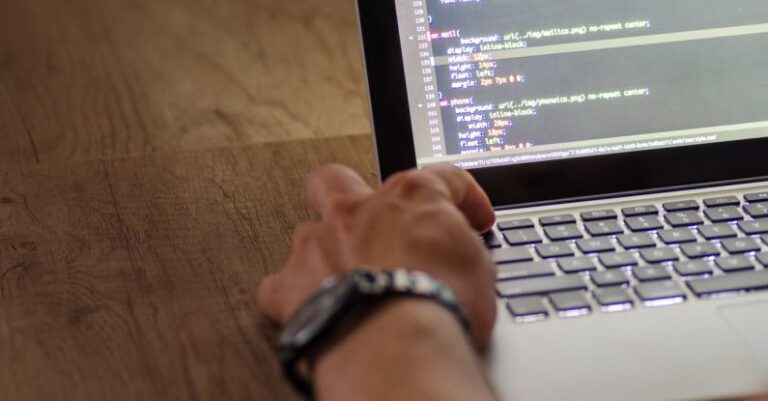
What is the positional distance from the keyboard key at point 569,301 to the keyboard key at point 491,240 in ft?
0.26

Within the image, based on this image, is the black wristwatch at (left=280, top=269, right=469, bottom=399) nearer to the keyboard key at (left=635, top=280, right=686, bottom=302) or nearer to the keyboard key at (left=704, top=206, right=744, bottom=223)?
the keyboard key at (left=635, top=280, right=686, bottom=302)

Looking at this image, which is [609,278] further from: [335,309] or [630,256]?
[335,309]

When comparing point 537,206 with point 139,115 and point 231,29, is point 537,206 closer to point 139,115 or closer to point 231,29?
point 139,115

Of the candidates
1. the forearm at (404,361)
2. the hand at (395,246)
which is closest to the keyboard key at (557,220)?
the hand at (395,246)

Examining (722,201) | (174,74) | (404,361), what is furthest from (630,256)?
(174,74)

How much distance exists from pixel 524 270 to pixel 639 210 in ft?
0.41

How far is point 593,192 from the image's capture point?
73 centimetres

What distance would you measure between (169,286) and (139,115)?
37cm

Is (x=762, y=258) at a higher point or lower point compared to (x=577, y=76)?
lower

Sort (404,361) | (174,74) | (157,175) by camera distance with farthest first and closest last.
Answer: (174,74) → (157,175) → (404,361)

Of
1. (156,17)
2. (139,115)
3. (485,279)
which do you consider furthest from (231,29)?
(485,279)

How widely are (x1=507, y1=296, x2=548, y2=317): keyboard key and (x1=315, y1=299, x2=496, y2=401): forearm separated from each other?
0.09m

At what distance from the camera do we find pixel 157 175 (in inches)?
33.2

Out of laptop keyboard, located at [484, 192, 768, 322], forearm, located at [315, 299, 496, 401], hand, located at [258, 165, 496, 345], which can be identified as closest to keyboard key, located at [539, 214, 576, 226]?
laptop keyboard, located at [484, 192, 768, 322]
